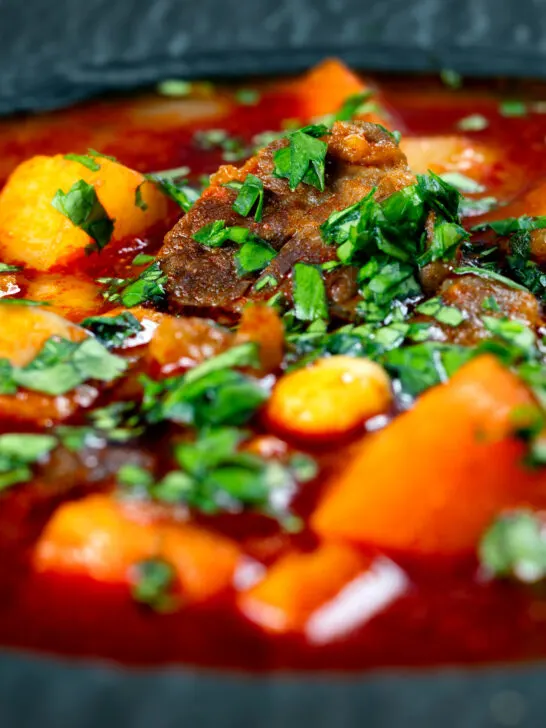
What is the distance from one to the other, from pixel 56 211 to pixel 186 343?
3.77ft

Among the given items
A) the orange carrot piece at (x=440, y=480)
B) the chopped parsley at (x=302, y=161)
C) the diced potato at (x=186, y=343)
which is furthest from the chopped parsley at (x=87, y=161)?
the orange carrot piece at (x=440, y=480)

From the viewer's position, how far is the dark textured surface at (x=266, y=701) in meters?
1.80

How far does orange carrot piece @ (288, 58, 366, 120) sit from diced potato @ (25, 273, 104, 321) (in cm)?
186

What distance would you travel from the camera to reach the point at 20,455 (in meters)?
2.35


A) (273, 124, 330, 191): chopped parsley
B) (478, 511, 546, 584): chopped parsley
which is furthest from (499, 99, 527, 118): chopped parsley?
(478, 511, 546, 584): chopped parsley

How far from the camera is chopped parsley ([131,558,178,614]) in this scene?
6.54 feet

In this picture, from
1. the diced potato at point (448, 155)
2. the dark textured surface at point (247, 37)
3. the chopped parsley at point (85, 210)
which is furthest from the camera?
the dark textured surface at point (247, 37)

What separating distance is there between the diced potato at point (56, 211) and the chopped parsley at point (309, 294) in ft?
3.07

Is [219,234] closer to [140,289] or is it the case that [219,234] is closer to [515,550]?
[140,289]

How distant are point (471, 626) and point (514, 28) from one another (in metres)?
4.17

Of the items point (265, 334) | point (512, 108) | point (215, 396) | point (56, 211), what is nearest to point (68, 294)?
point (56, 211)

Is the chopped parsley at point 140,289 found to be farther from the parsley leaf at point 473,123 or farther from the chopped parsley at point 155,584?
the parsley leaf at point 473,123

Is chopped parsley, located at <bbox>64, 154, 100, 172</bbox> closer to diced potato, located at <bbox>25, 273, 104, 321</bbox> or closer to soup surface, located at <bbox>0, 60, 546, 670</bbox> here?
soup surface, located at <bbox>0, 60, 546, 670</bbox>

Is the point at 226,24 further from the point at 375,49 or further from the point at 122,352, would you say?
the point at 122,352
